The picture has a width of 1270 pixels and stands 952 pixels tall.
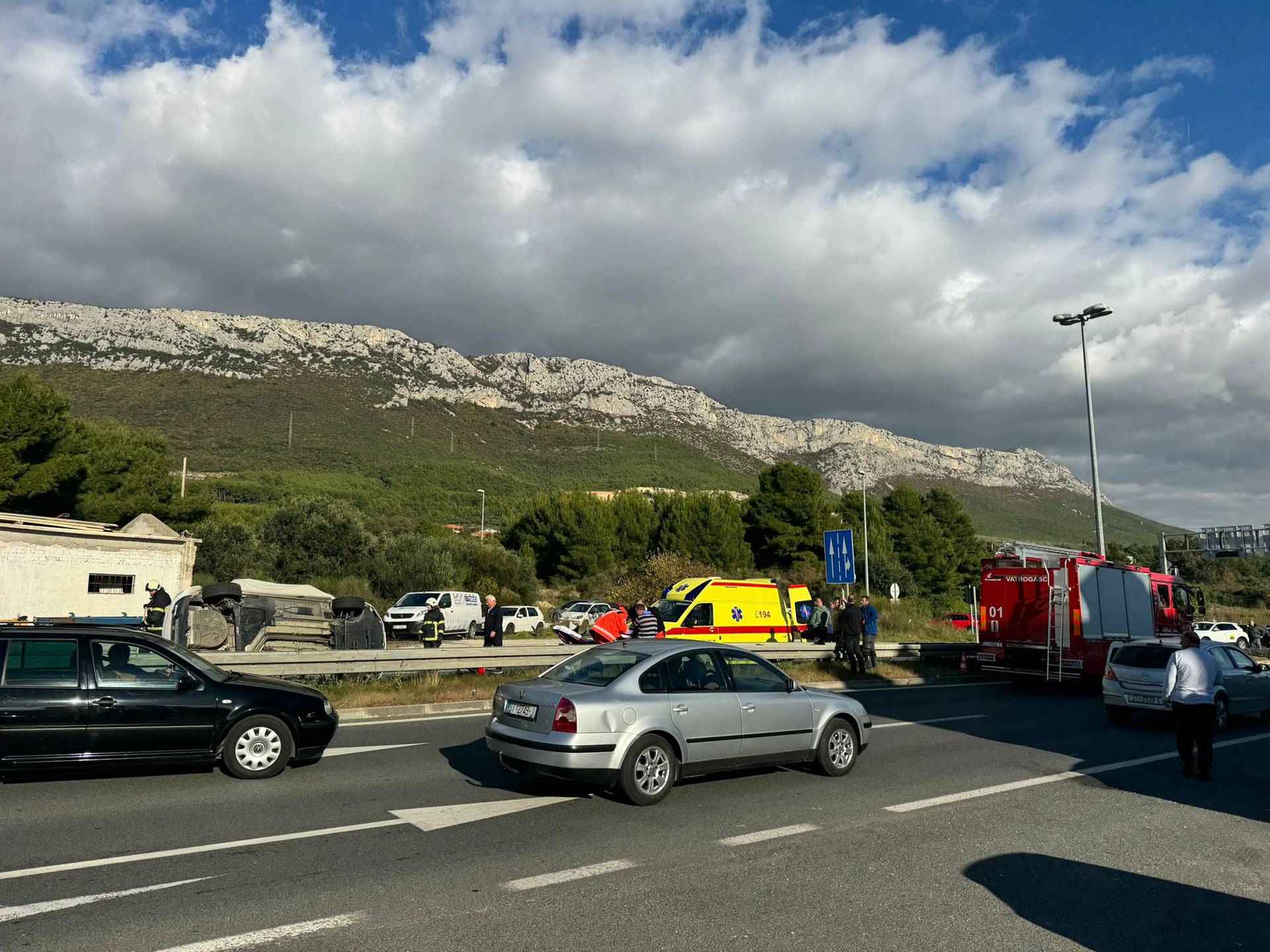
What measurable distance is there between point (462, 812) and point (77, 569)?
24.1 meters

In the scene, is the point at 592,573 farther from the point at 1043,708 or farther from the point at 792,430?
the point at 792,430

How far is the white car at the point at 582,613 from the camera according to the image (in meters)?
34.3

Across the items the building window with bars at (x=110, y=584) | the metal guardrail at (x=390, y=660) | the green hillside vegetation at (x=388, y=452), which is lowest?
the metal guardrail at (x=390, y=660)

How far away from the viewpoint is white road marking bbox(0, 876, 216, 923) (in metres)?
4.50

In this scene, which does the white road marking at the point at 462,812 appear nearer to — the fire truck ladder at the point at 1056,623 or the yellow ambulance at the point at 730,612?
the yellow ambulance at the point at 730,612

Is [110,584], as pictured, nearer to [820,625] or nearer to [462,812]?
[820,625]

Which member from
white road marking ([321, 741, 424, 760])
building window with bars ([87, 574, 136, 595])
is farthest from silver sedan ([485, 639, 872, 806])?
building window with bars ([87, 574, 136, 595])

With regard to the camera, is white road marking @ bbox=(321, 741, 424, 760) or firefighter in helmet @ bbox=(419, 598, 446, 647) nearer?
white road marking @ bbox=(321, 741, 424, 760)

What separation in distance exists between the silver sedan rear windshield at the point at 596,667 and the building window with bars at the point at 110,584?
23.7m

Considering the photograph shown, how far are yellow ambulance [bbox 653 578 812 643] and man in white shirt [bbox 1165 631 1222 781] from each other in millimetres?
10873

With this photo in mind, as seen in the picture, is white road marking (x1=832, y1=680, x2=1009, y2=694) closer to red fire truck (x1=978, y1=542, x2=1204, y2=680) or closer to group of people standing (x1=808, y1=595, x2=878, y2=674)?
red fire truck (x1=978, y1=542, x2=1204, y2=680)

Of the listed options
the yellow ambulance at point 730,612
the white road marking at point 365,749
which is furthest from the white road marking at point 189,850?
the yellow ambulance at point 730,612

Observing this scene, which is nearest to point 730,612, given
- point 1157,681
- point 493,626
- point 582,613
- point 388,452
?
point 493,626

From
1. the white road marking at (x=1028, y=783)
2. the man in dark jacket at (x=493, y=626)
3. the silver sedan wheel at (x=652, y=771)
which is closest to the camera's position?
the silver sedan wheel at (x=652, y=771)
